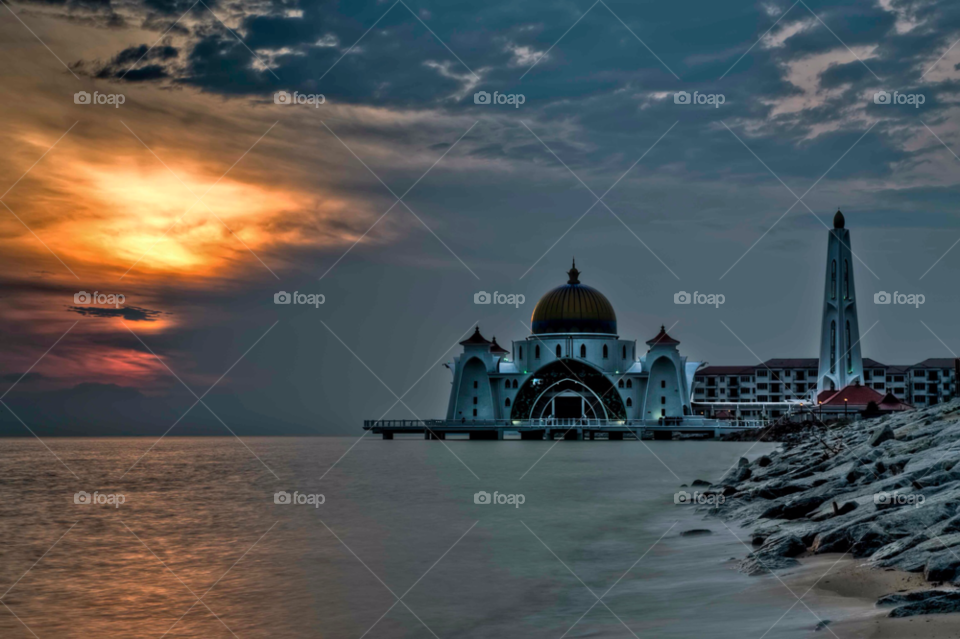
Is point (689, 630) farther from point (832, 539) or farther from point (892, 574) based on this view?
point (832, 539)

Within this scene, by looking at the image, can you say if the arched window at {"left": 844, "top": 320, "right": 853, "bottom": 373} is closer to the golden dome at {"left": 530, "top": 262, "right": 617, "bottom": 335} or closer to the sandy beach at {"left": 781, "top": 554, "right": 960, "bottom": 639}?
the golden dome at {"left": 530, "top": 262, "right": 617, "bottom": 335}

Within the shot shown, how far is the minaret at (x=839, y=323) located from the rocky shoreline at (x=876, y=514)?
75313mm

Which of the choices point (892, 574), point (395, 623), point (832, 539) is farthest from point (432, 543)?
point (892, 574)

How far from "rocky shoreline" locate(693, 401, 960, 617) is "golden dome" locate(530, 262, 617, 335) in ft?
235

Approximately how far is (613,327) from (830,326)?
881 inches

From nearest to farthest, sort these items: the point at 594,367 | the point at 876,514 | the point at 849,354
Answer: the point at 876,514, the point at 594,367, the point at 849,354

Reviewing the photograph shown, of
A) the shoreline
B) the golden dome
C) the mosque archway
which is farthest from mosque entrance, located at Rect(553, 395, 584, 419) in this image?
the shoreline

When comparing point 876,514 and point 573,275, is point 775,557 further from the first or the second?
point 573,275

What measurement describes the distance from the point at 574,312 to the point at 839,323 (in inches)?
1076

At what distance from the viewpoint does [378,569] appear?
15062 mm

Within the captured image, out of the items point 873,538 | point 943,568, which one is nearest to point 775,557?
point 873,538

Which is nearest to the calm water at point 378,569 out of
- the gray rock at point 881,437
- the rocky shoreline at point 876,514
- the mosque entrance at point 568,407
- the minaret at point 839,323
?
the rocky shoreline at point 876,514

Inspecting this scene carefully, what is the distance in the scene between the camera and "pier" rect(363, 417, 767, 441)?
85875mm

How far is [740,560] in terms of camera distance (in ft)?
42.3
